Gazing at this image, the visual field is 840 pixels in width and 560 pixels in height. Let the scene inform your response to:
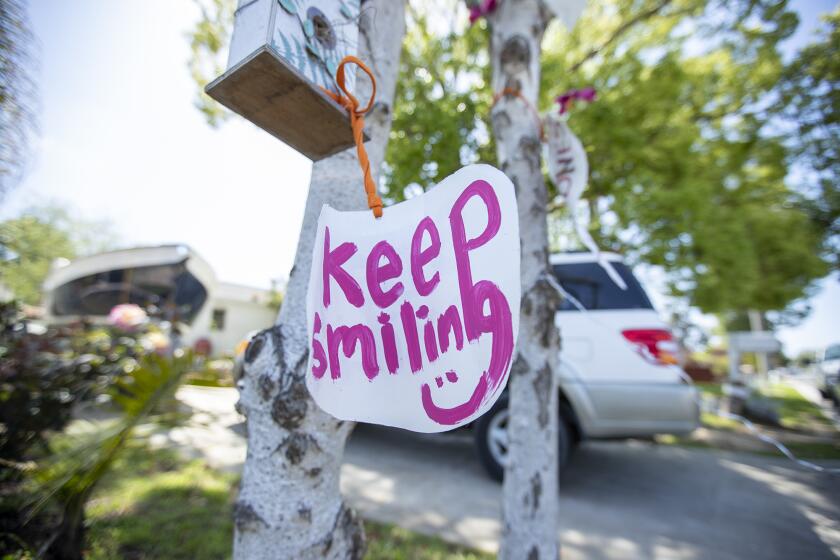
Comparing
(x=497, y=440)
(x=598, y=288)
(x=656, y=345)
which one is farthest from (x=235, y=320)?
(x=656, y=345)

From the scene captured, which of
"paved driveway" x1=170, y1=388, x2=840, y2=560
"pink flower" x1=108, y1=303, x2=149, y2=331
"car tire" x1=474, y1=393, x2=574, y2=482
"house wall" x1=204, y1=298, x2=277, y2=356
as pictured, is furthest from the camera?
"house wall" x1=204, y1=298, x2=277, y2=356

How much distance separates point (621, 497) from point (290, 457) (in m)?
3.03

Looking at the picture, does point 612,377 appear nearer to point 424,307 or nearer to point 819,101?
point 424,307

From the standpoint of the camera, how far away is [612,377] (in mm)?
2947

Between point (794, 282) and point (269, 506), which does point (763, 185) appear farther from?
point (269, 506)

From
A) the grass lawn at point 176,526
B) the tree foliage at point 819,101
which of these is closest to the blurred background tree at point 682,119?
the tree foliage at point 819,101

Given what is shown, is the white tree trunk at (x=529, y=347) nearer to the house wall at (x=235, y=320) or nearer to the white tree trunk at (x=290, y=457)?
the white tree trunk at (x=290, y=457)

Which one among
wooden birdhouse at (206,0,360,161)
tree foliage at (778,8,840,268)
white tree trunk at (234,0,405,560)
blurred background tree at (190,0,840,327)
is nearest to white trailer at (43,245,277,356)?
blurred background tree at (190,0,840,327)

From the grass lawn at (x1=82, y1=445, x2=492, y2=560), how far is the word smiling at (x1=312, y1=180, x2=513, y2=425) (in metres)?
1.64

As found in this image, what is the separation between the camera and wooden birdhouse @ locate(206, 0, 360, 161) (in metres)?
0.67

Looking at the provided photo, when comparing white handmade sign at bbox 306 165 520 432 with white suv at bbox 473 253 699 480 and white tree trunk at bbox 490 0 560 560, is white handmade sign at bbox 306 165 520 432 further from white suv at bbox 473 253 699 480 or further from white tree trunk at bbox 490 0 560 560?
white suv at bbox 473 253 699 480

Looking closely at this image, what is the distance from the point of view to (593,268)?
3318mm

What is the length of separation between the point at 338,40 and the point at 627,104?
6530 mm

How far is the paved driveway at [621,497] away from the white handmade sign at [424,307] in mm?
1690
